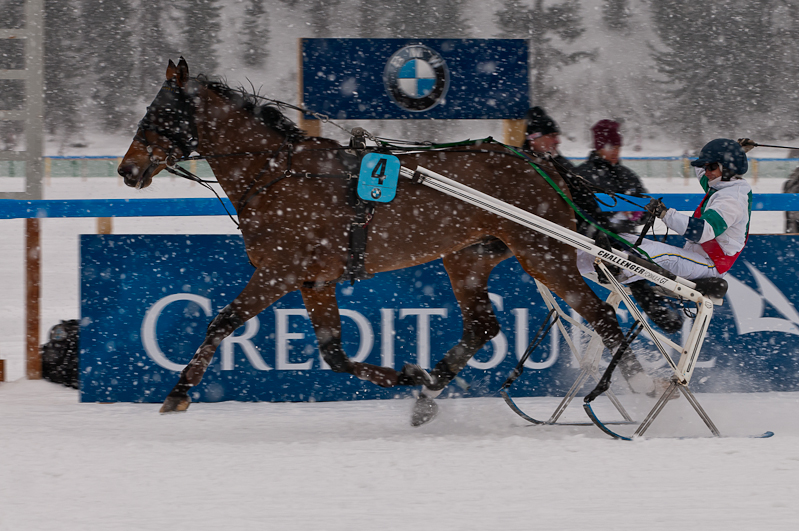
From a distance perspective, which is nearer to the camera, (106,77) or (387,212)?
(387,212)

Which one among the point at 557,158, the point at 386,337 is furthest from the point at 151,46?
the point at 557,158

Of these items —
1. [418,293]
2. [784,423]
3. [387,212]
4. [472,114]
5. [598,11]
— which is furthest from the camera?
[598,11]

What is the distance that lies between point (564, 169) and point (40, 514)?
309cm

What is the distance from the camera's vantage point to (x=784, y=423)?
4.39 m

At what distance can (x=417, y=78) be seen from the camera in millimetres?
5809

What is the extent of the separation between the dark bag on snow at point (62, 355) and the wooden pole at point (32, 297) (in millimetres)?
82

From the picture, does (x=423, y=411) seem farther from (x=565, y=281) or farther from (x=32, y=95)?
(x=32, y=95)

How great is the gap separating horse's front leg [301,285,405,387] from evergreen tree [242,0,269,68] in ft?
150

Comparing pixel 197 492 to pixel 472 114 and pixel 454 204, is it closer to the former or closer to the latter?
pixel 454 204

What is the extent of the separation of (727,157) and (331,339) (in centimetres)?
225

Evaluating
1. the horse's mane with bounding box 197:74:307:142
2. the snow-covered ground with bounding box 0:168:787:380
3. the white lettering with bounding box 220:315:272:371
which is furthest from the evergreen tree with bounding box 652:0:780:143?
the horse's mane with bounding box 197:74:307:142

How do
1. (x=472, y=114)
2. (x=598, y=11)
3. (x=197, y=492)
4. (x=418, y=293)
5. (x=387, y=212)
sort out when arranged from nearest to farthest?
1. (x=197, y=492)
2. (x=387, y=212)
3. (x=418, y=293)
4. (x=472, y=114)
5. (x=598, y=11)

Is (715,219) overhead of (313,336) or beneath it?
overhead

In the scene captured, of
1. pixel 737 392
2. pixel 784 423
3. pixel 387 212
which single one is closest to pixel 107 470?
pixel 387 212
